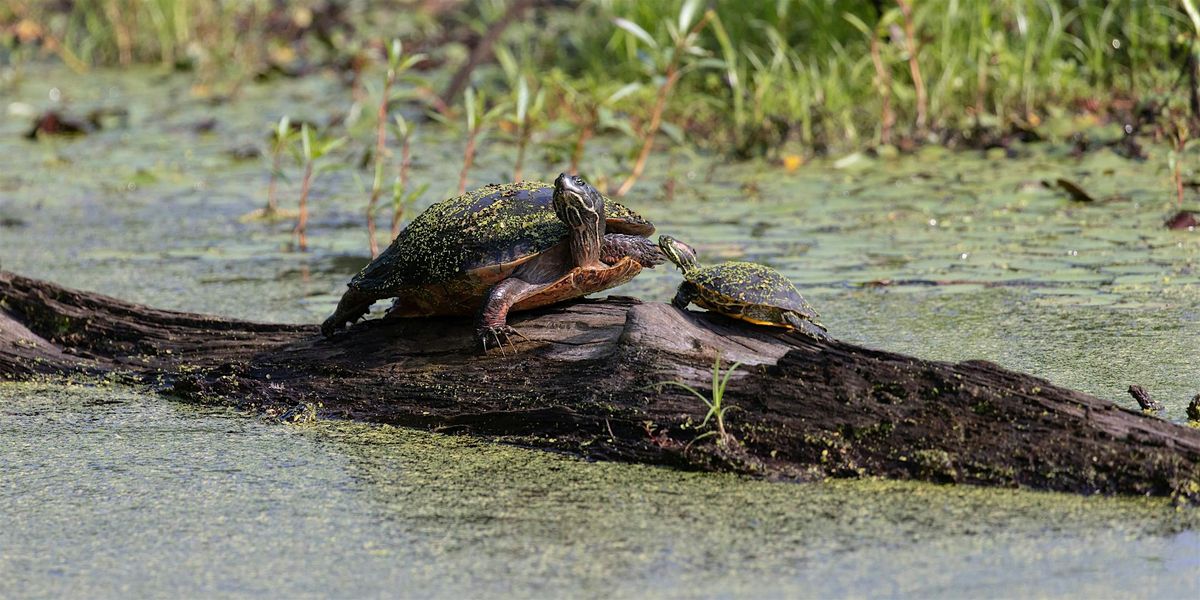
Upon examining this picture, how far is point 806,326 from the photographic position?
2785 mm

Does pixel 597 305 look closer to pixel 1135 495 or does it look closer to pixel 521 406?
pixel 521 406

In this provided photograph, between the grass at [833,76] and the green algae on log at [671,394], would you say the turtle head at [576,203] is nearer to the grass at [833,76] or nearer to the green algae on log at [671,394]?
the green algae on log at [671,394]

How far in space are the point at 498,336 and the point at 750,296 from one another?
51cm

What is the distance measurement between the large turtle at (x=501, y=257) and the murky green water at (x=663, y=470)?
316 millimetres

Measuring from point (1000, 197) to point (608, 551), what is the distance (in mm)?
3344

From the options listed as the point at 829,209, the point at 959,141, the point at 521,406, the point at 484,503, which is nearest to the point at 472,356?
the point at 521,406

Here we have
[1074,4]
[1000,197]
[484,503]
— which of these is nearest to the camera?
[484,503]

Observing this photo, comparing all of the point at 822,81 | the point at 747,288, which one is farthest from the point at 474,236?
the point at 822,81

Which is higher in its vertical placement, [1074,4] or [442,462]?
[1074,4]

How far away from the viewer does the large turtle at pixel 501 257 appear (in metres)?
2.79

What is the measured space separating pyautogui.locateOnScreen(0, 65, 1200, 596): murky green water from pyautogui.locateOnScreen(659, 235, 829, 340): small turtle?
1.28 feet

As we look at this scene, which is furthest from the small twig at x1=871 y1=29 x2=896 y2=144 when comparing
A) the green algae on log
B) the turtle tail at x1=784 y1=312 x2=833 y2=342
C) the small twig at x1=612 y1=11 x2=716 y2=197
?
the green algae on log

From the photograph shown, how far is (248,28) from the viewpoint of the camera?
1012 centimetres

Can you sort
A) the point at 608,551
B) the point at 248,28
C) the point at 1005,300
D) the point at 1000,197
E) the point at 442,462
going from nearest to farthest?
the point at 608,551, the point at 442,462, the point at 1005,300, the point at 1000,197, the point at 248,28
